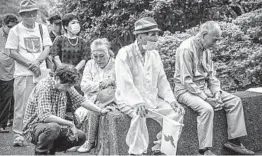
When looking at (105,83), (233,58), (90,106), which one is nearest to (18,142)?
(105,83)

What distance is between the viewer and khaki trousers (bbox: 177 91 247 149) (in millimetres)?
6789

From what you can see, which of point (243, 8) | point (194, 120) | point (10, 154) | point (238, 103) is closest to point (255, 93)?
point (238, 103)

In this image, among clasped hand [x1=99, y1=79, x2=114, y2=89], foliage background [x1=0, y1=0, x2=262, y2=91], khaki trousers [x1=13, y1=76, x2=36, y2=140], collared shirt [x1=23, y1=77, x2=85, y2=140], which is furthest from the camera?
foliage background [x1=0, y1=0, x2=262, y2=91]

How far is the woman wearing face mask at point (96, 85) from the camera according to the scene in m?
6.93

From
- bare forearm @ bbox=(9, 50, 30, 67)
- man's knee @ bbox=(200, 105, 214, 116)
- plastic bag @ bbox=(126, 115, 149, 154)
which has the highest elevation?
bare forearm @ bbox=(9, 50, 30, 67)

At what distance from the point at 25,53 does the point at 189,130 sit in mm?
2744

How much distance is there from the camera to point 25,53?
784 centimetres

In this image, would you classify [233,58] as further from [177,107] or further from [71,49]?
[177,107]

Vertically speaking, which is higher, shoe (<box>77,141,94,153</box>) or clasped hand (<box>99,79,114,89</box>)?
clasped hand (<box>99,79,114,89</box>)

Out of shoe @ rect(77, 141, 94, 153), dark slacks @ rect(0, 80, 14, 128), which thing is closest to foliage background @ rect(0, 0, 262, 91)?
dark slacks @ rect(0, 80, 14, 128)

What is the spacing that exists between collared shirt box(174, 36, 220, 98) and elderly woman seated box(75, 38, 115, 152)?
95 centimetres

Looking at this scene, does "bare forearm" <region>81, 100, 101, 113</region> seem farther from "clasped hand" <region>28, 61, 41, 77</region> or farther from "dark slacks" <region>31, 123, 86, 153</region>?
"clasped hand" <region>28, 61, 41, 77</region>

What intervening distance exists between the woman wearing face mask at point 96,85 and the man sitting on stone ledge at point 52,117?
0.84m

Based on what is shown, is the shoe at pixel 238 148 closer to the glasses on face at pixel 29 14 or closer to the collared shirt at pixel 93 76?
the collared shirt at pixel 93 76
